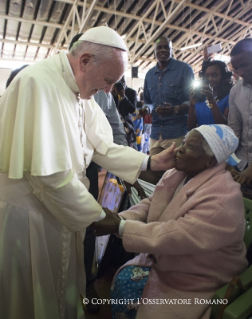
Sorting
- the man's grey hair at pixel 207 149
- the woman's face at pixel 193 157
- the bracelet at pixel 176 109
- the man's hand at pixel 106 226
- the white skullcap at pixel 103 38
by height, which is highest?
the white skullcap at pixel 103 38

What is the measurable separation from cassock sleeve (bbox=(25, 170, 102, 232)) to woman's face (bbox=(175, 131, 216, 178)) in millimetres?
702

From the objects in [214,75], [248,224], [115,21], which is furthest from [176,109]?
[115,21]

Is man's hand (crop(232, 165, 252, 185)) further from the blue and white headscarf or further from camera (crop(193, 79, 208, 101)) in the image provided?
camera (crop(193, 79, 208, 101))

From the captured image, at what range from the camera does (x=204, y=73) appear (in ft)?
9.79

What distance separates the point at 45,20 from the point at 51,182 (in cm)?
1158

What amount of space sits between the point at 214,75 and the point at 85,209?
2371 millimetres

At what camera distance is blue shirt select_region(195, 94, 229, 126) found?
2763 millimetres

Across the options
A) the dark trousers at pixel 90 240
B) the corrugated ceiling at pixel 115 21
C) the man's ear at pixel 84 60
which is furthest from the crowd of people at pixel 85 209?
the corrugated ceiling at pixel 115 21

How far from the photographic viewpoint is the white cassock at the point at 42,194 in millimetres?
1345

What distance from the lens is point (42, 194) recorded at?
1.44 meters

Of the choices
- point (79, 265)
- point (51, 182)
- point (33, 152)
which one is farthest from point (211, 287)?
point (33, 152)

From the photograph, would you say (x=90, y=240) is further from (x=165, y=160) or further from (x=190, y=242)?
(x=190, y=242)

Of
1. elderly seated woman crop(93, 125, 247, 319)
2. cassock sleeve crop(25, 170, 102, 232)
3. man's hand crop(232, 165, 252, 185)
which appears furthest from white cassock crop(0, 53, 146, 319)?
man's hand crop(232, 165, 252, 185)

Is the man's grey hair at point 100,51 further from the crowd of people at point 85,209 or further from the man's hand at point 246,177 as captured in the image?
the man's hand at point 246,177
